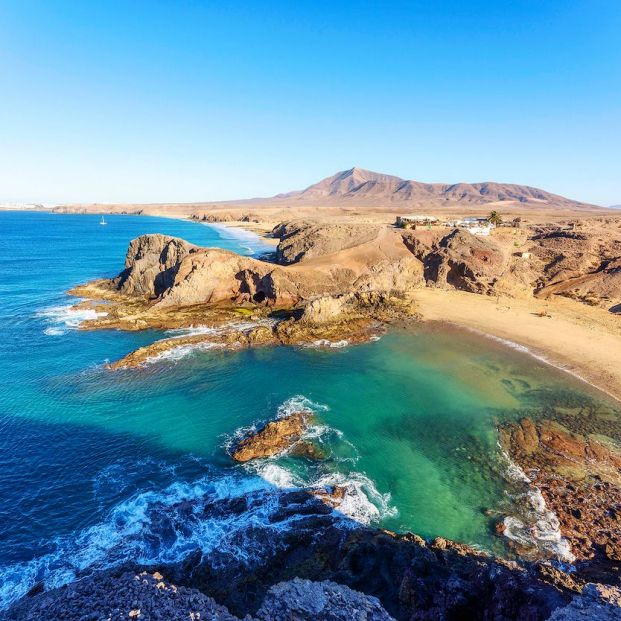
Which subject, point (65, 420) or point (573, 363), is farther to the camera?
point (573, 363)

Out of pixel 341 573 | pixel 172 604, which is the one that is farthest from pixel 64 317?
pixel 341 573

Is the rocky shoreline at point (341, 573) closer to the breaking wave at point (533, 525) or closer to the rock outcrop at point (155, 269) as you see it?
the breaking wave at point (533, 525)

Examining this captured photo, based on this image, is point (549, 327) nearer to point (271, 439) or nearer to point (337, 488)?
point (337, 488)

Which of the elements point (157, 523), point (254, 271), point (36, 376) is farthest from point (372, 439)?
point (254, 271)

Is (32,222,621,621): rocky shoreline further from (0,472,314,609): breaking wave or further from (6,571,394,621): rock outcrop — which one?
(0,472,314,609): breaking wave

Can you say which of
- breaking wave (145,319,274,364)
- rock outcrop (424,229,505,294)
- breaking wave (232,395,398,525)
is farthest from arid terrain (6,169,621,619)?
breaking wave (232,395,398,525)

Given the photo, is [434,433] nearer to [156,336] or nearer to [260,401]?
[260,401]

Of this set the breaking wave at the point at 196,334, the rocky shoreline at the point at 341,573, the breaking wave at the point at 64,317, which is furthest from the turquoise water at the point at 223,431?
the breaking wave at the point at 196,334
